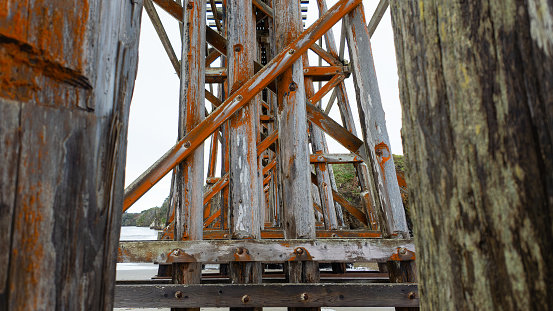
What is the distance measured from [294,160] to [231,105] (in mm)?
603

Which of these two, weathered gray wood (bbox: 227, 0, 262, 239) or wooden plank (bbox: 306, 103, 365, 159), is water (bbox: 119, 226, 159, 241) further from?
wooden plank (bbox: 306, 103, 365, 159)

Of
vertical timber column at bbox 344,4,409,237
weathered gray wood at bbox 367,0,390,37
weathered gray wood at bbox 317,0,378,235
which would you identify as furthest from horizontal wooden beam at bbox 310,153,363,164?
vertical timber column at bbox 344,4,409,237

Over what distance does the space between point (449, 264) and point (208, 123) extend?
2046mm

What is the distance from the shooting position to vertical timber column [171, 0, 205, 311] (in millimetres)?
2553

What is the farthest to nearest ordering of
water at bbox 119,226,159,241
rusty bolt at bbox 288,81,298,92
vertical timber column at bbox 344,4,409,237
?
water at bbox 119,226,159,241
rusty bolt at bbox 288,81,298,92
vertical timber column at bbox 344,4,409,237

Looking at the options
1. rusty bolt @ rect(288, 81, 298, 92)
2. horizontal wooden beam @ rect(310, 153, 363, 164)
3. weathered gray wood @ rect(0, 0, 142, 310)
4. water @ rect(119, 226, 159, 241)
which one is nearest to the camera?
weathered gray wood @ rect(0, 0, 142, 310)

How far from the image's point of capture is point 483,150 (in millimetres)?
634

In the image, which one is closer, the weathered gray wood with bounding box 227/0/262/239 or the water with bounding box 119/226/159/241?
the weathered gray wood with bounding box 227/0/262/239

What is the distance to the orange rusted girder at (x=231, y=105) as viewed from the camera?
244cm

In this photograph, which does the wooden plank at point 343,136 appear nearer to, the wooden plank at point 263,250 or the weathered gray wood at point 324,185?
the wooden plank at point 263,250

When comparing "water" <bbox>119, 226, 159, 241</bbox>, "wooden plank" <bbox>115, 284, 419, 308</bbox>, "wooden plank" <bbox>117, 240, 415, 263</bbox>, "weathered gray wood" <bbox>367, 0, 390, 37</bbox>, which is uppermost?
"weathered gray wood" <bbox>367, 0, 390, 37</bbox>

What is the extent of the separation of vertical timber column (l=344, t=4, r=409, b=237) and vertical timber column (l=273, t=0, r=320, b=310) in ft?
1.45

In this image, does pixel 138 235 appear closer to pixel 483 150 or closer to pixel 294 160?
pixel 294 160

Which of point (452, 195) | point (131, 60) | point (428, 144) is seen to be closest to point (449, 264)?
point (452, 195)
